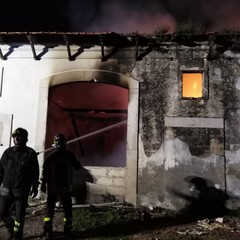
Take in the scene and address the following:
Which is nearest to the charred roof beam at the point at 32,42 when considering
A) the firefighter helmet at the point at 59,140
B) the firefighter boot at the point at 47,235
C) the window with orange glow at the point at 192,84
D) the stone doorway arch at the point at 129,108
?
the stone doorway arch at the point at 129,108

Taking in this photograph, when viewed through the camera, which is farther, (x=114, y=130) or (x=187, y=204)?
(x=114, y=130)

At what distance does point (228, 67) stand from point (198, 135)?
2.36 m

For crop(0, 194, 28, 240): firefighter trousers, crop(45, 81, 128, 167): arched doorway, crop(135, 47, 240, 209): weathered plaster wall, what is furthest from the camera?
crop(45, 81, 128, 167): arched doorway

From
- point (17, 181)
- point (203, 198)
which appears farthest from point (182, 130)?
point (17, 181)

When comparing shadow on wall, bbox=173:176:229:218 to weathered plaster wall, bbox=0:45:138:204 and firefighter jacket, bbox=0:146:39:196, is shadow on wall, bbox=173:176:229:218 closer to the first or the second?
weathered plaster wall, bbox=0:45:138:204

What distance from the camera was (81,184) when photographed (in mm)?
9891

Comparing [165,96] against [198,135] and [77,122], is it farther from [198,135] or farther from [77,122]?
[77,122]

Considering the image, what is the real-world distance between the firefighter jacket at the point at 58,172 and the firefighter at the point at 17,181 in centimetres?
39

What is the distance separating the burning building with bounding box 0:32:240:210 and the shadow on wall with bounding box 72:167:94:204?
7 centimetres

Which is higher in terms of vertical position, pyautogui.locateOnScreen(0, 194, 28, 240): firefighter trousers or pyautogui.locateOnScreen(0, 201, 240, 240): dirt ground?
pyautogui.locateOnScreen(0, 194, 28, 240): firefighter trousers

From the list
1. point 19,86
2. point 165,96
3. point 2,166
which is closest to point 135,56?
point 165,96

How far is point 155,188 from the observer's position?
963 centimetres

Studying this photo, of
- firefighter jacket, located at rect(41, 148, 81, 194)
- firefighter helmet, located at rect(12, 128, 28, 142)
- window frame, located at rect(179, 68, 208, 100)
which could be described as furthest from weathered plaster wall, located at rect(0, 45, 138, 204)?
firefighter helmet, located at rect(12, 128, 28, 142)

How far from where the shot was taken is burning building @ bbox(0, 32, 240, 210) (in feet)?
31.6
